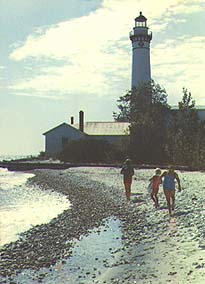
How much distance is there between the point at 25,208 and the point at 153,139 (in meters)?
32.1

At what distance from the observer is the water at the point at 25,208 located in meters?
21.6

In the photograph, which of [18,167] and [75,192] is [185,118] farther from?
[75,192]

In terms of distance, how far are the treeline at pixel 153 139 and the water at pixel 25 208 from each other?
16.1m

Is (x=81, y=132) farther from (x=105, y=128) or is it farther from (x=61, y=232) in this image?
(x=61, y=232)

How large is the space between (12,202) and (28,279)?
21.8 meters

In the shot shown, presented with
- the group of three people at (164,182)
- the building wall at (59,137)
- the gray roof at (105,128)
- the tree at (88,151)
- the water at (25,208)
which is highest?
the gray roof at (105,128)

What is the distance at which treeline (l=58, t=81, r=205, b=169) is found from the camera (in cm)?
5297

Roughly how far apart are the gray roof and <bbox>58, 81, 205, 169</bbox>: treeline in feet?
10.4

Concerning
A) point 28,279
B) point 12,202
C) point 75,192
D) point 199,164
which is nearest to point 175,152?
point 199,164

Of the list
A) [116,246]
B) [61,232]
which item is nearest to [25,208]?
[61,232]

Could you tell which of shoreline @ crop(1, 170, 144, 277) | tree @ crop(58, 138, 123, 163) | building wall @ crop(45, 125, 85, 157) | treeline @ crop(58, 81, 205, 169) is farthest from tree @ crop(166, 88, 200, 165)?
shoreline @ crop(1, 170, 144, 277)

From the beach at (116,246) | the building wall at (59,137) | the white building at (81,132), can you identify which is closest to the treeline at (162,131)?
the white building at (81,132)

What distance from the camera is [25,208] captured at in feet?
96.7

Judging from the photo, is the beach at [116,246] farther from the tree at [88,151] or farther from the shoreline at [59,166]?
the tree at [88,151]
